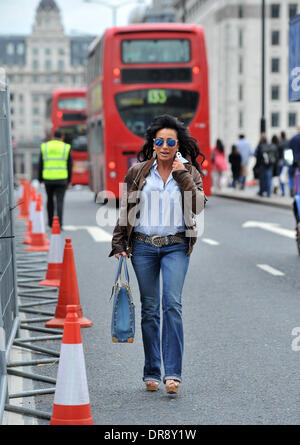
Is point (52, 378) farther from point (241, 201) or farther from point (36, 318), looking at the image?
point (241, 201)

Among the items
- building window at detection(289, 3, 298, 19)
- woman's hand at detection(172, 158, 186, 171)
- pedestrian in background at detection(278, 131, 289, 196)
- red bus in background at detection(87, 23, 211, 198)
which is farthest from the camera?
building window at detection(289, 3, 298, 19)

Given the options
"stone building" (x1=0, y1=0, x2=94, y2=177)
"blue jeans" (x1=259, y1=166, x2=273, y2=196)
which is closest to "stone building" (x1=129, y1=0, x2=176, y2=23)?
"stone building" (x1=0, y1=0, x2=94, y2=177)

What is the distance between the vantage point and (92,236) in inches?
701

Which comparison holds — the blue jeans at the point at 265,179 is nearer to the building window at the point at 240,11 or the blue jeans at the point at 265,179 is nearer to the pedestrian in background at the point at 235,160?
the pedestrian in background at the point at 235,160

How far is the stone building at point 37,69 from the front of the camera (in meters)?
180


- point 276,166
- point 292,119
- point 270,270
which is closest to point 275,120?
point 292,119

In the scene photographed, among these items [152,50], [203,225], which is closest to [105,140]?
[152,50]

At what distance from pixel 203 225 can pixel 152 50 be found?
620cm

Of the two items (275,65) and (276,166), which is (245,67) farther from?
(276,166)

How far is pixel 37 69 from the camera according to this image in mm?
186375

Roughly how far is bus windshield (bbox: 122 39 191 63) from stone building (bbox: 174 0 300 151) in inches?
3288

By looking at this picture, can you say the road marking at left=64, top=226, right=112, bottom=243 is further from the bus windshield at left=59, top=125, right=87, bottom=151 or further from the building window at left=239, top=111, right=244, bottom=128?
the building window at left=239, top=111, right=244, bottom=128

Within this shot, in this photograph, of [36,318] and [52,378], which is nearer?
[52,378]

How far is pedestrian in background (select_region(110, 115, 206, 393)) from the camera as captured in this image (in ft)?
19.2
